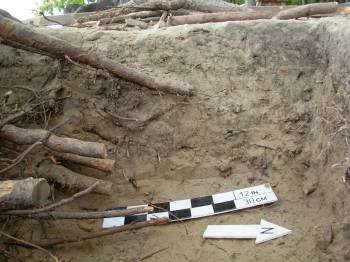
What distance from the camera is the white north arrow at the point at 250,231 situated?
7.77 feet

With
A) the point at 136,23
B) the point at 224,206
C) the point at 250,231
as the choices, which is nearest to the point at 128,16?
the point at 136,23

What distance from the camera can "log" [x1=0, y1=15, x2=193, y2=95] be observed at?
8.86ft

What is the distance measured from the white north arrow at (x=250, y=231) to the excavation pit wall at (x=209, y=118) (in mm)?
56

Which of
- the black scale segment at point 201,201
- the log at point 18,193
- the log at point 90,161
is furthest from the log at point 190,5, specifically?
the log at point 18,193

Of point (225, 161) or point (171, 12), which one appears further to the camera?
point (171, 12)

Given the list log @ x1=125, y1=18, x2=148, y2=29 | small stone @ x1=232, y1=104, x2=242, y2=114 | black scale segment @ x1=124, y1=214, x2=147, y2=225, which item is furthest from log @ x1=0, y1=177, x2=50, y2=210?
log @ x1=125, y1=18, x2=148, y2=29

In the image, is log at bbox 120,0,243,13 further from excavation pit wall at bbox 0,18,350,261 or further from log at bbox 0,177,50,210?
log at bbox 0,177,50,210

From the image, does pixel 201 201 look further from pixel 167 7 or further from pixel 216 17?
pixel 167 7

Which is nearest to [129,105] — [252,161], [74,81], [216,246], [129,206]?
[74,81]

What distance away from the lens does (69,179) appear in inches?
106

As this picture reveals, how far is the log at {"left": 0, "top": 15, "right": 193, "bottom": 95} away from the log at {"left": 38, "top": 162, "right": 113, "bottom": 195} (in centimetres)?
75

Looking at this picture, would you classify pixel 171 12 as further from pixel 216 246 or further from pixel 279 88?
pixel 216 246

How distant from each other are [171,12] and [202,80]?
1.23 metres

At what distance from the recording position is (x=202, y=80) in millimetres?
3018
